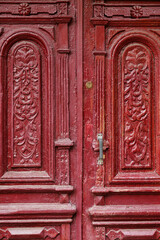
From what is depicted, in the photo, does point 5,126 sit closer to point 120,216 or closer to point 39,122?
point 39,122

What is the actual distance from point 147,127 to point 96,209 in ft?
2.32

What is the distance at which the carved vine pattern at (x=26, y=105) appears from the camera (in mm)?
1973

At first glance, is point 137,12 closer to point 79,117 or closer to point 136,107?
point 136,107

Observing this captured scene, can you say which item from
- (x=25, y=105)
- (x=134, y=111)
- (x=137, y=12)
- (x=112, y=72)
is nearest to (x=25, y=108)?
(x=25, y=105)

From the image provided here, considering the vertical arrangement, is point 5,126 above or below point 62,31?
below

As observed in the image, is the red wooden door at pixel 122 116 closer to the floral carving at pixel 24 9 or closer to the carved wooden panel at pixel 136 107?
the carved wooden panel at pixel 136 107

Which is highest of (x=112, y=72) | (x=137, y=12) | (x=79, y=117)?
(x=137, y=12)

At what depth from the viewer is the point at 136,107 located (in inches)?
78.2

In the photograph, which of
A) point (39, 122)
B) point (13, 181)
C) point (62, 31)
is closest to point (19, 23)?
point (62, 31)

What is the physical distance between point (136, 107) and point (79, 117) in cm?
43

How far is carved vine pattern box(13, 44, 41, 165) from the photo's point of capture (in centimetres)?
197

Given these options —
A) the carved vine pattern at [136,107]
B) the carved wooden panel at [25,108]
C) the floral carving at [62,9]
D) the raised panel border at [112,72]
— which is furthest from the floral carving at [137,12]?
the carved wooden panel at [25,108]

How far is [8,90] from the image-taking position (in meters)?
1.98

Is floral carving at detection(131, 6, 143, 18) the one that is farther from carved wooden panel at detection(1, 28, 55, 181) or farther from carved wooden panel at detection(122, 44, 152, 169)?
carved wooden panel at detection(1, 28, 55, 181)
